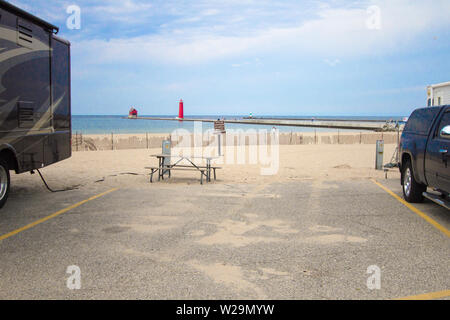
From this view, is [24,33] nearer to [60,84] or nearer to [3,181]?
[60,84]

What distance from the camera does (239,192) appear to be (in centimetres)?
1009

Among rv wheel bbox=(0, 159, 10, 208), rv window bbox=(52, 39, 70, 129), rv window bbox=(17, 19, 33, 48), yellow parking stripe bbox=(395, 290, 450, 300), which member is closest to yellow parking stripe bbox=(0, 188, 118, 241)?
rv wheel bbox=(0, 159, 10, 208)

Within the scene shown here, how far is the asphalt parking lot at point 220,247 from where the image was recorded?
414 centimetres

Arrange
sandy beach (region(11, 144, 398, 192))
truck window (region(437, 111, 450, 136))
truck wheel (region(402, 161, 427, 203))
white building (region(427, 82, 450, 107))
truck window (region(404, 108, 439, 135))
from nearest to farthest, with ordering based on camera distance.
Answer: truck window (region(437, 111, 450, 136)) → truck window (region(404, 108, 439, 135)) → truck wheel (region(402, 161, 427, 203)) → sandy beach (region(11, 144, 398, 192)) → white building (region(427, 82, 450, 107))

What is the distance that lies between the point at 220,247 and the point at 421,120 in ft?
17.3

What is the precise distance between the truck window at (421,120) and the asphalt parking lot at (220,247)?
59.6 inches

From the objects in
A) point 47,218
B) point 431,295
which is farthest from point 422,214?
point 47,218

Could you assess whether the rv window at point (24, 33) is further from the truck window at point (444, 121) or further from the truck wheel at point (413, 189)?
the truck wheel at point (413, 189)

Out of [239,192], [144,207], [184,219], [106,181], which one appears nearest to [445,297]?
[184,219]

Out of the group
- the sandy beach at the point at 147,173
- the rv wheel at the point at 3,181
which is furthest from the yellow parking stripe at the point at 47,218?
the sandy beach at the point at 147,173

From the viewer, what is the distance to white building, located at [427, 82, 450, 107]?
12.7 meters

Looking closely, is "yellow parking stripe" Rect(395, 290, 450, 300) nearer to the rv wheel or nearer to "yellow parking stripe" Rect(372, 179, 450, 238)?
"yellow parking stripe" Rect(372, 179, 450, 238)

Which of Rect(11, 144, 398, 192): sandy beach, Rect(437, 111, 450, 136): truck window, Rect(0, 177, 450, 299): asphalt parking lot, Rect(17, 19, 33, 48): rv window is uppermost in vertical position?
Rect(17, 19, 33, 48): rv window
